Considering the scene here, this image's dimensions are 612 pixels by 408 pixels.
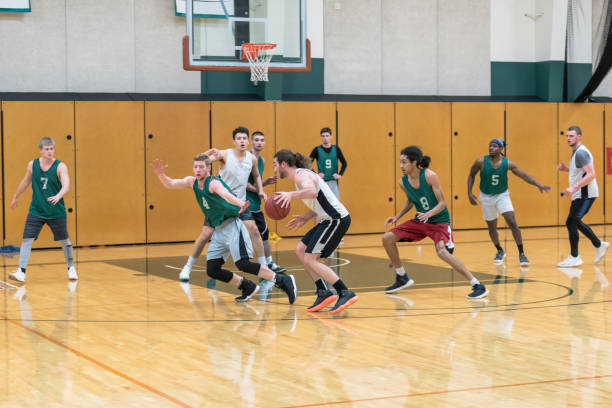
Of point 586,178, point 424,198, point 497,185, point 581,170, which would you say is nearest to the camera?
point 424,198

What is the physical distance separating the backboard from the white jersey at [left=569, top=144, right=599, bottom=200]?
4.73 metres

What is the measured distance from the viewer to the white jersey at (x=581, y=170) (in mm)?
10703

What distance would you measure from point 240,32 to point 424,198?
591 centimetres

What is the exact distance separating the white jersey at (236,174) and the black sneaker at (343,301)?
229 centimetres

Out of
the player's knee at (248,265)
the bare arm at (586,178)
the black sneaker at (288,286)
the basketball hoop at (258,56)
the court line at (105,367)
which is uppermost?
the basketball hoop at (258,56)

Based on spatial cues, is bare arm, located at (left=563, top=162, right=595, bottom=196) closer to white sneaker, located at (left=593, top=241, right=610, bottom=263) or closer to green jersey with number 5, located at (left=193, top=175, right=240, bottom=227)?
white sneaker, located at (left=593, top=241, right=610, bottom=263)

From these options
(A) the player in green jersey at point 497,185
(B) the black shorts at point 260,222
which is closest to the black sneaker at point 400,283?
(B) the black shorts at point 260,222

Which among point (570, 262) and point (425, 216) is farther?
point (570, 262)

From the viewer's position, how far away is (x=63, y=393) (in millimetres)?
4938

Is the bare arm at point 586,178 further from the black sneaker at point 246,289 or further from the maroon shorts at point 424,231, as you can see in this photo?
the black sneaker at point 246,289

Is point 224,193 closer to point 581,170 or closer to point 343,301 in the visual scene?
point 343,301

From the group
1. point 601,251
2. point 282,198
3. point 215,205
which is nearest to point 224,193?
point 215,205

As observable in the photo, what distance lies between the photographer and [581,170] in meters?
10.8

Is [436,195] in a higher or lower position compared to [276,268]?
higher
